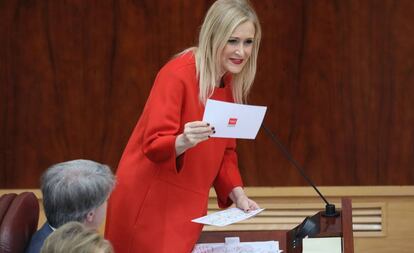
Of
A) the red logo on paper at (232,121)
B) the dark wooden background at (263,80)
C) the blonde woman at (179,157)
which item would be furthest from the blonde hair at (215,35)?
the dark wooden background at (263,80)

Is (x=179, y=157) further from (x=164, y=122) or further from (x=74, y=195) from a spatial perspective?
(x=74, y=195)

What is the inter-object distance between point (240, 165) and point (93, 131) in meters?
0.76

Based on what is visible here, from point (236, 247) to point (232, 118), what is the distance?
0.43 metres

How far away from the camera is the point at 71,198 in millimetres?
2145

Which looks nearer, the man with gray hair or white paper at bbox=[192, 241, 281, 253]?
the man with gray hair

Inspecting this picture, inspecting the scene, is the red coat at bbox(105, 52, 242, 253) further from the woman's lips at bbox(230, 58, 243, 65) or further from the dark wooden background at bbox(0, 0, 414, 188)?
the dark wooden background at bbox(0, 0, 414, 188)

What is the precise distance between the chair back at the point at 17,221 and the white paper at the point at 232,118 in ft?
1.72

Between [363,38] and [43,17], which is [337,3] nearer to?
[363,38]

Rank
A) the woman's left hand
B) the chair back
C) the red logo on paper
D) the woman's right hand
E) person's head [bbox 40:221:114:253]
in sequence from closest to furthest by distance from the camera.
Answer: person's head [bbox 40:221:114:253] → the chair back → the woman's right hand → the red logo on paper → the woman's left hand

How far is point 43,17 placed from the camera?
13.9 feet

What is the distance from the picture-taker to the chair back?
208cm

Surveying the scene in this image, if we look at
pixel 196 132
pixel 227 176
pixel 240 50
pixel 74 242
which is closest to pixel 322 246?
pixel 227 176

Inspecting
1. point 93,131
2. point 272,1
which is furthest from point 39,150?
point 272,1

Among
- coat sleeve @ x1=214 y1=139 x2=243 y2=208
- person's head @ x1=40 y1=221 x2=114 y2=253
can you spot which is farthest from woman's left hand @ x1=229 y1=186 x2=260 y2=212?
person's head @ x1=40 y1=221 x2=114 y2=253
